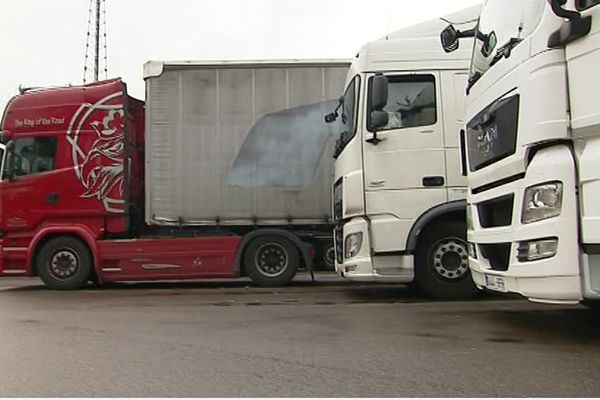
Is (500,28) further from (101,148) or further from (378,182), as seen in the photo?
(101,148)

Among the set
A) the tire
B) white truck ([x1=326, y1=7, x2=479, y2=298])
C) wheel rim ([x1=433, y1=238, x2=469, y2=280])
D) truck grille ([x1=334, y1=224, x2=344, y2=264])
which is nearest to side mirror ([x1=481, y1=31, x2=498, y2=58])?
white truck ([x1=326, y1=7, x2=479, y2=298])

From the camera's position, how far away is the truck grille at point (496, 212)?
17.6 feet

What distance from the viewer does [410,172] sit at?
26.7ft

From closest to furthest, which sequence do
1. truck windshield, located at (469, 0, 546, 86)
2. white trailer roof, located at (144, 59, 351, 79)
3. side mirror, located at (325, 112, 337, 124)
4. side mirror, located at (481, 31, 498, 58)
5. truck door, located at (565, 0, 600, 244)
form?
truck door, located at (565, 0, 600, 244) < truck windshield, located at (469, 0, 546, 86) < side mirror, located at (481, 31, 498, 58) < side mirror, located at (325, 112, 337, 124) < white trailer roof, located at (144, 59, 351, 79)

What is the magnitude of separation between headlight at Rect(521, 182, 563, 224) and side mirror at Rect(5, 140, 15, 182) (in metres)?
9.05

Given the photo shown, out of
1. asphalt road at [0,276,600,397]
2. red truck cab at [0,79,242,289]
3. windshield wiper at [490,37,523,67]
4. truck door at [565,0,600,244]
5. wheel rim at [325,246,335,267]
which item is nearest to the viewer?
asphalt road at [0,276,600,397]

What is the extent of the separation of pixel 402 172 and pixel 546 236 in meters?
3.49

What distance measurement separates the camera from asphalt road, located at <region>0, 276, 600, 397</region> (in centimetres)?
429

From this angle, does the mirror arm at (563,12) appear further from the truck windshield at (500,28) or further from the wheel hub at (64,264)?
the wheel hub at (64,264)

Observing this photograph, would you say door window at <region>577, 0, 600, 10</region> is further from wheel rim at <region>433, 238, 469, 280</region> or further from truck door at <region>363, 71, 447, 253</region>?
wheel rim at <region>433, 238, 469, 280</region>

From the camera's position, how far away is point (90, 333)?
21.1 feet

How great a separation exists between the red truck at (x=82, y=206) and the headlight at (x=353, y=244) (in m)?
2.28

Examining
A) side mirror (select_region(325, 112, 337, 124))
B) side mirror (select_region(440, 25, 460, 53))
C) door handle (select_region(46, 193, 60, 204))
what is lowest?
door handle (select_region(46, 193, 60, 204))

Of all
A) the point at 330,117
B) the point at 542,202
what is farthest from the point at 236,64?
the point at 542,202
